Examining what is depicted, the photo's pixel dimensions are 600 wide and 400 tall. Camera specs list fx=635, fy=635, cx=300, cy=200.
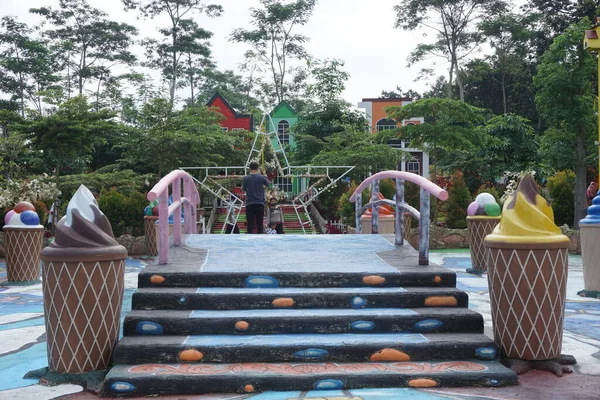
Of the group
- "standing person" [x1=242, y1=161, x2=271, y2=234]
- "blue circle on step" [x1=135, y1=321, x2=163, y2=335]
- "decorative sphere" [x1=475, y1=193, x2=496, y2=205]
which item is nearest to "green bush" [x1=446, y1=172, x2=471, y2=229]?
"decorative sphere" [x1=475, y1=193, x2=496, y2=205]

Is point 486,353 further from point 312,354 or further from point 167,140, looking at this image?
point 167,140

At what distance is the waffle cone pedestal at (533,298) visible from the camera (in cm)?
471

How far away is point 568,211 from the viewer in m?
18.8

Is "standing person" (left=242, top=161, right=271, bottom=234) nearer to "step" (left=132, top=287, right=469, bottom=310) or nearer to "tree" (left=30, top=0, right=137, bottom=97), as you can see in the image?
"step" (left=132, top=287, right=469, bottom=310)

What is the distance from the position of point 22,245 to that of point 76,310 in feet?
20.2

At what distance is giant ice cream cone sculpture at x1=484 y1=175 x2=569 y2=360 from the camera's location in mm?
4715

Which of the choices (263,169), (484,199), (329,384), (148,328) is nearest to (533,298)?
(329,384)

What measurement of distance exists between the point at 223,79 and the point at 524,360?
167 ft

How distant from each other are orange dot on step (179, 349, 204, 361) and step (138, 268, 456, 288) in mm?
893

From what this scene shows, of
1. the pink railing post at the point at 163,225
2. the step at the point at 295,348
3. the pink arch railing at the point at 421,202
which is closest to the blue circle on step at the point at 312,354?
→ the step at the point at 295,348

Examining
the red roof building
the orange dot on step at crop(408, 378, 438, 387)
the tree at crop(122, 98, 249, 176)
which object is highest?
the red roof building

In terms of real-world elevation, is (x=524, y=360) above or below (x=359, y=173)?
below

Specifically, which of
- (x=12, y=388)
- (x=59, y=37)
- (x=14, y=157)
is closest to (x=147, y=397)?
(x=12, y=388)

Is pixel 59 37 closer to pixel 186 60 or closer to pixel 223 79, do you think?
pixel 186 60
